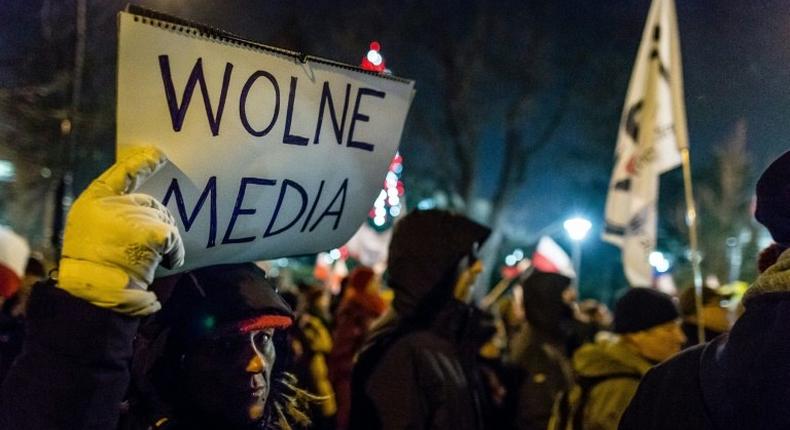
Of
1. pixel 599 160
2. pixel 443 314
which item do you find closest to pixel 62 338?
pixel 443 314

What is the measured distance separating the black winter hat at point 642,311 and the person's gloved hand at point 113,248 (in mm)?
2928

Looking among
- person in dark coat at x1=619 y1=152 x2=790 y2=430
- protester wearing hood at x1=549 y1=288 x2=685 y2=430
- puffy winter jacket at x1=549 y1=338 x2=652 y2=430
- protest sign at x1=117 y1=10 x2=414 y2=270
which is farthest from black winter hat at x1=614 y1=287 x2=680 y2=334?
protest sign at x1=117 y1=10 x2=414 y2=270

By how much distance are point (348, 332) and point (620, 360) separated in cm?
314

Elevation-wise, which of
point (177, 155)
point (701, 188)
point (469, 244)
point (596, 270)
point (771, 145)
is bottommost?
point (596, 270)

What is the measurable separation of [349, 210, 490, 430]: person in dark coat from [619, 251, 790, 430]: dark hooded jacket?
1552 mm

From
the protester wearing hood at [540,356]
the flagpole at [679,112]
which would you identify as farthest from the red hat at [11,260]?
the flagpole at [679,112]

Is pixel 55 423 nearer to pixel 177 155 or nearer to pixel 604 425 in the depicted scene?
pixel 177 155

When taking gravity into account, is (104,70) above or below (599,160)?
above

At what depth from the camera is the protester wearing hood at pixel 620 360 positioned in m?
3.76

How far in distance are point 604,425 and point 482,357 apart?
253 centimetres

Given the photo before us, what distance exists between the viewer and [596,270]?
26750 mm

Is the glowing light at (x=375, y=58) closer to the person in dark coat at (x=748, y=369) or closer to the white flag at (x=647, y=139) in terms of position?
the white flag at (x=647, y=139)

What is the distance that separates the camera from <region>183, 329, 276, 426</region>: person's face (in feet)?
6.82

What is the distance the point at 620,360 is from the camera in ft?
12.7
